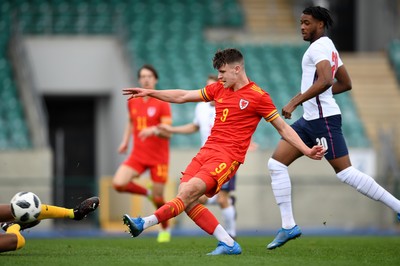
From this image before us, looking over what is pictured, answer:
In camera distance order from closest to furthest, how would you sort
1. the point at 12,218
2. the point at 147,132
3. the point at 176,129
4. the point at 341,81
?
1. the point at 12,218
2. the point at 341,81
3. the point at 147,132
4. the point at 176,129

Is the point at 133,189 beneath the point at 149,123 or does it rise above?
beneath

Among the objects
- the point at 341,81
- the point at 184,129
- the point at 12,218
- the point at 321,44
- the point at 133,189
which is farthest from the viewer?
the point at 133,189

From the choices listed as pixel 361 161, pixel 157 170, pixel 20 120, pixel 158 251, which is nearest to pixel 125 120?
pixel 20 120

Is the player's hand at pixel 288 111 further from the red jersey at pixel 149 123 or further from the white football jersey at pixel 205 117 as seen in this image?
the red jersey at pixel 149 123

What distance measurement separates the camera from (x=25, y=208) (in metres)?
9.89

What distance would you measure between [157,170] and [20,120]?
7.80m

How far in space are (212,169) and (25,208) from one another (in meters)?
1.85

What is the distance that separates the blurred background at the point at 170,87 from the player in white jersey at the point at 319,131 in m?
9.35

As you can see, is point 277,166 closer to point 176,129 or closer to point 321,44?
point 321,44

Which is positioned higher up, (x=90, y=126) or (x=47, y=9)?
(x=47, y=9)

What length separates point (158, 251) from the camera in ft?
36.1

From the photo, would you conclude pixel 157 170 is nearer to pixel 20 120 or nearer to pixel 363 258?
pixel 363 258

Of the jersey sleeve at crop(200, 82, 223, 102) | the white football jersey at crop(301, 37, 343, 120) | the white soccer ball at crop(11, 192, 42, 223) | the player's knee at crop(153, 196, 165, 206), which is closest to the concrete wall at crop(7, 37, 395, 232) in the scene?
the player's knee at crop(153, 196, 165, 206)

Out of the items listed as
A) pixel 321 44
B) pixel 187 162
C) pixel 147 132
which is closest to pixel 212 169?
pixel 321 44
